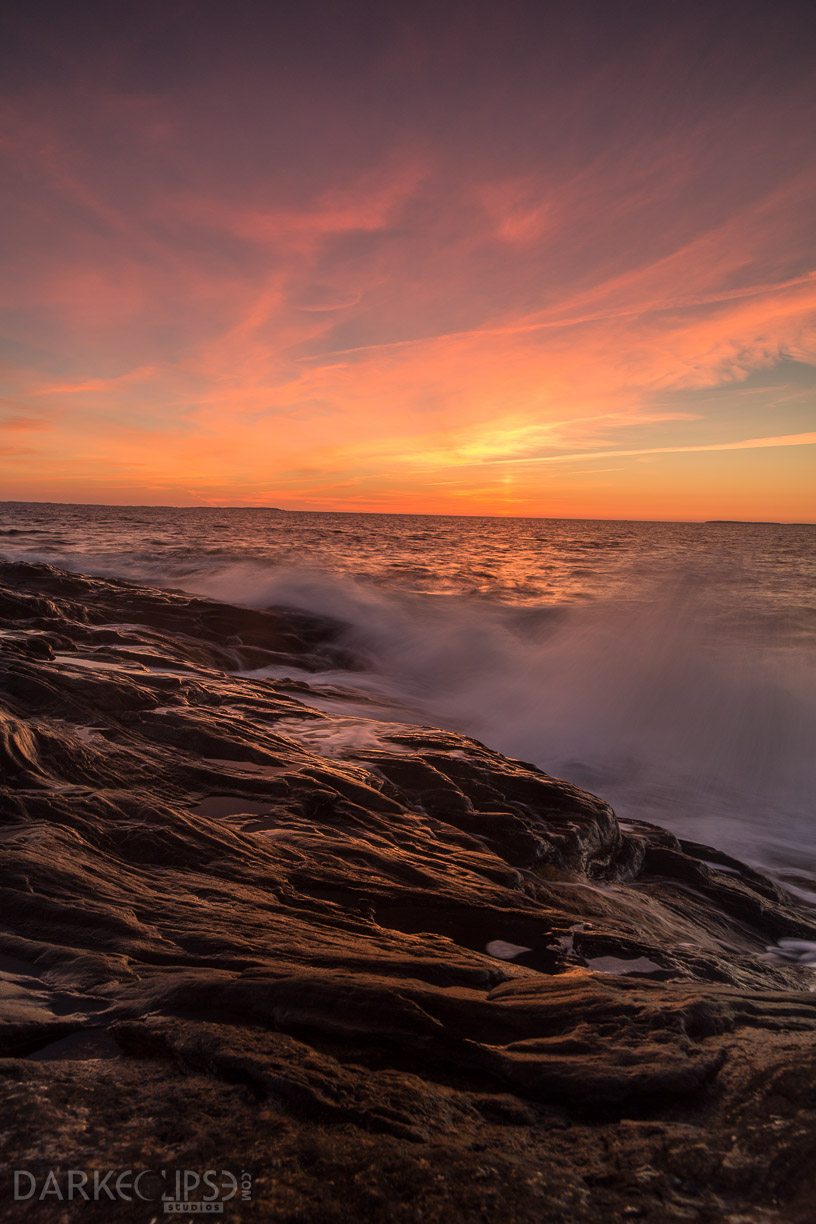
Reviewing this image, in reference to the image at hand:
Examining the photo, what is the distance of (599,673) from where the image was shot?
1396 cm

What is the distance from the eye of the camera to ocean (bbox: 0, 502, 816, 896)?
352 inches

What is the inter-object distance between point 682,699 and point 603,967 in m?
10.5

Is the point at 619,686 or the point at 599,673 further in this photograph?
the point at 599,673

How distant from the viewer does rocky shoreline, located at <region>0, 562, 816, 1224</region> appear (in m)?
1.61

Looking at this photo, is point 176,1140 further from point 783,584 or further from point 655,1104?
point 783,584

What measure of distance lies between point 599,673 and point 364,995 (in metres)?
12.6

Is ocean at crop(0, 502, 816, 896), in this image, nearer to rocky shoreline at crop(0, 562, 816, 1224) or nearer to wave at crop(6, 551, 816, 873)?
wave at crop(6, 551, 816, 873)

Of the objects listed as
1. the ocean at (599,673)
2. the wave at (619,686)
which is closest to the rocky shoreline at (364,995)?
the ocean at (599,673)

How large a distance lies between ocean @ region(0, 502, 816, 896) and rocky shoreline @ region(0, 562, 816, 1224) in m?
2.06

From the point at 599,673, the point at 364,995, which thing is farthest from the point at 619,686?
the point at 364,995

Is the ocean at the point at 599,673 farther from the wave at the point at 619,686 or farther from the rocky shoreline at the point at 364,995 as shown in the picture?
the rocky shoreline at the point at 364,995

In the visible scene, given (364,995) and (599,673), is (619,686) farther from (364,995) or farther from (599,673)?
(364,995)

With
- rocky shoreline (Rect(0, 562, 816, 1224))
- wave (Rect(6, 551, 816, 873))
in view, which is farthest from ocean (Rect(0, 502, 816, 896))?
rocky shoreline (Rect(0, 562, 816, 1224))

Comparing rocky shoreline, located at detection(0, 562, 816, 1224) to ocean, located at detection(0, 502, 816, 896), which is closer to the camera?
rocky shoreline, located at detection(0, 562, 816, 1224)
